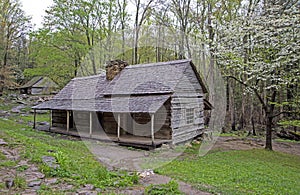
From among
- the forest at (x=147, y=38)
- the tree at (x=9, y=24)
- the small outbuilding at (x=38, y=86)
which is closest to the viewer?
the forest at (x=147, y=38)

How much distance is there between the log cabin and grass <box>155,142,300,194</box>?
98.1 inches

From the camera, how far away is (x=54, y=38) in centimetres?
2169

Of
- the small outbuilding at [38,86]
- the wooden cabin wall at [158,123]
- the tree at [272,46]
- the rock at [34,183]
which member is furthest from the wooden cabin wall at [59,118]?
the small outbuilding at [38,86]

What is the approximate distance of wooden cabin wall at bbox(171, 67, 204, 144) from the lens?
43.5ft

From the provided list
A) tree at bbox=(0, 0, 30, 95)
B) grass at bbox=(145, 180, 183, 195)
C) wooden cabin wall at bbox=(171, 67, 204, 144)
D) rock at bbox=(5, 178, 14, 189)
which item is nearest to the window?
wooden cabin wall at bbox=(171, 67, 204, 144)

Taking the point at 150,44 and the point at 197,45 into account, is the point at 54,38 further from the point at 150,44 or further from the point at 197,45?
the point at 197,45

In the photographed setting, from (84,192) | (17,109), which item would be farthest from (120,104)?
(17,109)

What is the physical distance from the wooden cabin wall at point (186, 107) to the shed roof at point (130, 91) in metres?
0.61

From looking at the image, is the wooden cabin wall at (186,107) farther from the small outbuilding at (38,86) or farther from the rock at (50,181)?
the small outbuilding at (38,86)

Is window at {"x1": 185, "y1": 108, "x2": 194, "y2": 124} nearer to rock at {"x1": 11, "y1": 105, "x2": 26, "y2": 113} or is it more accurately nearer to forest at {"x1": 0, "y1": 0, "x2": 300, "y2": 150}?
forest at {"x1": 0, "y1": 0, "x2": 300, "y2": 150}

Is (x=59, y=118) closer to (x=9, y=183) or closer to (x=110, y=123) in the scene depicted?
(x=110, y=123)

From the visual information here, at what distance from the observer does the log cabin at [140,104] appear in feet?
42.1

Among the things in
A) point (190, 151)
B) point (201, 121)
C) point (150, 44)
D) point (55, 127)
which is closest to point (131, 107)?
point (190, 151)

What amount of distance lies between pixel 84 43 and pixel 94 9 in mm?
3380
